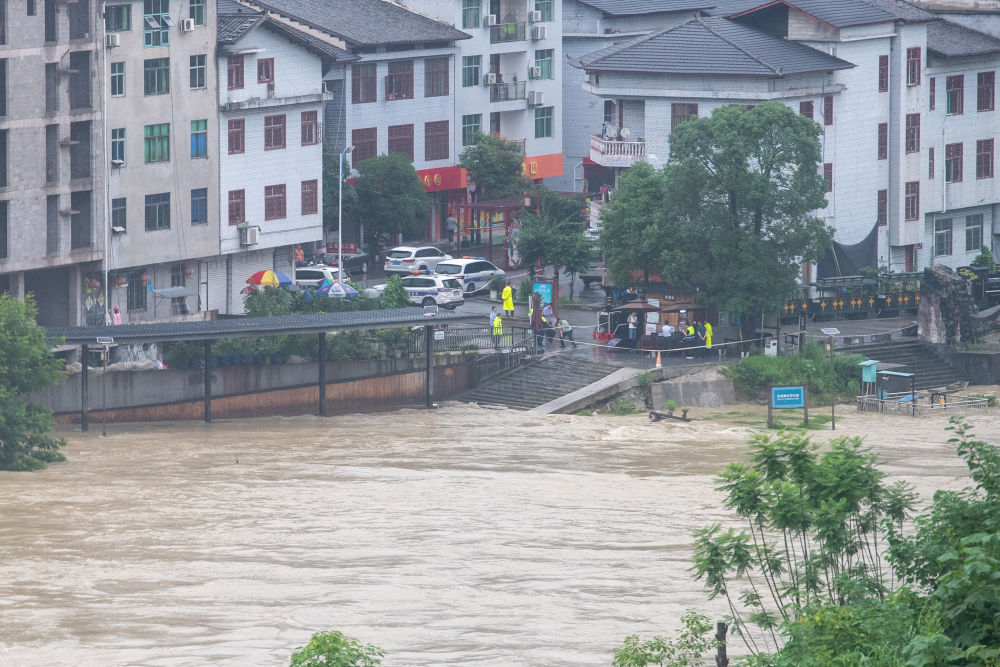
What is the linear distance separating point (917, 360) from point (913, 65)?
14.8 m

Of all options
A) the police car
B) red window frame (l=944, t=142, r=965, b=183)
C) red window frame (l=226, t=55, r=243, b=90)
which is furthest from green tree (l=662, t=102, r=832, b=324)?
red window frame (l=944, t=142, r=965, b=183)

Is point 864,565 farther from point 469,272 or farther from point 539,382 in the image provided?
point 469,272

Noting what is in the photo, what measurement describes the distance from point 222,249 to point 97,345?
13.8 m

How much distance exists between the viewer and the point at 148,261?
63875mm

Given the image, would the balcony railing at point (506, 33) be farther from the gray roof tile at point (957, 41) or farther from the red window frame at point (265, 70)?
the red window frame at point (265, 70)

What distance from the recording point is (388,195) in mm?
76688

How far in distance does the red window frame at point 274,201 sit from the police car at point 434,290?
4.41 meters

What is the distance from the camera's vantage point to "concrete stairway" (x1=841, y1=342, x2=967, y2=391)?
63656mm

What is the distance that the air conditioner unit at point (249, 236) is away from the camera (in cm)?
6712

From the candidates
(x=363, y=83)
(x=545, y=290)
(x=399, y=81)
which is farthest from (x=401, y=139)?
(x=545, y=290)

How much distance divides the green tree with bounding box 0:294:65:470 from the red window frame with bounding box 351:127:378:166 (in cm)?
3052

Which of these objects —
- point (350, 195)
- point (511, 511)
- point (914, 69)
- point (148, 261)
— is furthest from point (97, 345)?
point (914, 69)

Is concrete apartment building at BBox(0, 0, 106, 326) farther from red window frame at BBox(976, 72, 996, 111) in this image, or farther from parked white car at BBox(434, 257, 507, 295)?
red window frame at BBox(976, 72, 996, 111)

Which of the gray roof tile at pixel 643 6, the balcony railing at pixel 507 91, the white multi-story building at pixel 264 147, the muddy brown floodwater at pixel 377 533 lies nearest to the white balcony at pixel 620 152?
the white multi-story building at pixel 264 147
